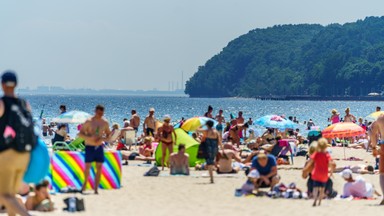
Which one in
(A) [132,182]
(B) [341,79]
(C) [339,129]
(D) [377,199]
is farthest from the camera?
(B) [341,79]

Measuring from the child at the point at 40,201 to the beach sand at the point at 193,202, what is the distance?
184 mm

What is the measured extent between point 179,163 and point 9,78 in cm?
860

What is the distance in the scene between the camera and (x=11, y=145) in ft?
26.6

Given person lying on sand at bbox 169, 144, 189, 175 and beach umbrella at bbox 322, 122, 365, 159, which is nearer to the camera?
person lying on sand at bbox 169, 144, 189, 175

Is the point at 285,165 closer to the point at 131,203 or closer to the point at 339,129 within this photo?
the point at 339,129

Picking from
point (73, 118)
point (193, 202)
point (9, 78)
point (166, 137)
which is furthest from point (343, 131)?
point (9, 78)

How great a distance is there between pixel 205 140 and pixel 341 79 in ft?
611

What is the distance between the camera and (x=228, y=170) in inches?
674

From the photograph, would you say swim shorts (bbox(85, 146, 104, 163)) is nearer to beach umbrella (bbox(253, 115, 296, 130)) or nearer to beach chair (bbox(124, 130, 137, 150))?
beach chair (bbox(124, 130, 137, 150))

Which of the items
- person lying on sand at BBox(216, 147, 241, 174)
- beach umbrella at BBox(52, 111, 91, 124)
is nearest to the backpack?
person lying on sand at BBox(216, 147, 241, 174)

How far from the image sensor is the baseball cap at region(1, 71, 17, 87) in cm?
821

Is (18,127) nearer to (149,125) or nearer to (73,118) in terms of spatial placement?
(73,118)

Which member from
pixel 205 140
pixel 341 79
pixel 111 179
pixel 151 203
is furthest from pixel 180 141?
pixel 341 79

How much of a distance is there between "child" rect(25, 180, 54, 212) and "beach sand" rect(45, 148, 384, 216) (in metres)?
0.18
